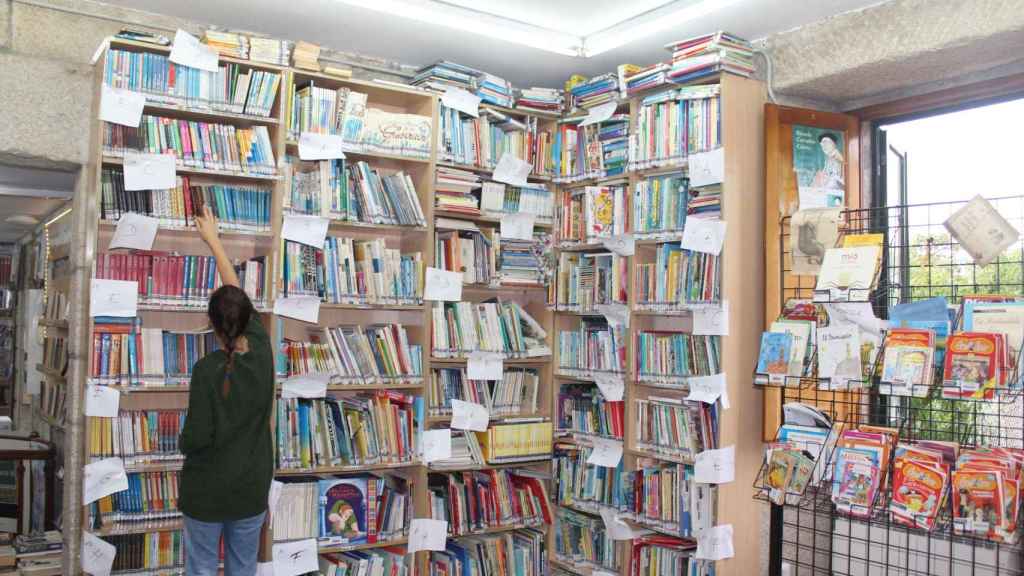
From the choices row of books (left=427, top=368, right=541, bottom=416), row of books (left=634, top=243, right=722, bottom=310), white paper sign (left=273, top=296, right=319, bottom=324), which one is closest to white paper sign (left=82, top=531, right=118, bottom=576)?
white paper sign (left=273, top=296, right=319, bottom=324)

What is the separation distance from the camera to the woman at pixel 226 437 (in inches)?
120

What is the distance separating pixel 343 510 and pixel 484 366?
1043 mm

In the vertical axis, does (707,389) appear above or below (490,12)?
below

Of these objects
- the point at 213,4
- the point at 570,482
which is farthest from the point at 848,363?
the point at 213,4

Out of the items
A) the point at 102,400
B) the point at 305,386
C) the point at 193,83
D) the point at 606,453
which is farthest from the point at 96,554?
the point at 606,453

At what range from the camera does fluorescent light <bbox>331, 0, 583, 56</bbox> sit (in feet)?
12.9

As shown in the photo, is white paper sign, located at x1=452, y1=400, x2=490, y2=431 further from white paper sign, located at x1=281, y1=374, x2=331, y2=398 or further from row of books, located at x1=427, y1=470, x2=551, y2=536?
white paper sign, located at x1=281, y1=374, x2=331, y2=398

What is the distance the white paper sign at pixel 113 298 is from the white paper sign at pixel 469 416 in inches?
65.3

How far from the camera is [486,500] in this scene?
4477 millimetres

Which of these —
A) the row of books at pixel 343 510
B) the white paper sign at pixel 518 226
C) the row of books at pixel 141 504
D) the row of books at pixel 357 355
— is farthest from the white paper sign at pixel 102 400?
the white paper sign at pixel 518 226

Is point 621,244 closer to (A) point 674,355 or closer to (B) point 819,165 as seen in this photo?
(A) point 674,355

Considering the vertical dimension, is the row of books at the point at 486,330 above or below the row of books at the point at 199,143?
below

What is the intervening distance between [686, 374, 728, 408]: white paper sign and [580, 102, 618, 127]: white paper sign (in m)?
1.51

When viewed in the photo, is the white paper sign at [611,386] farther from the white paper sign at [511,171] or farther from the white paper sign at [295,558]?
the white paper sign at [295,558]
